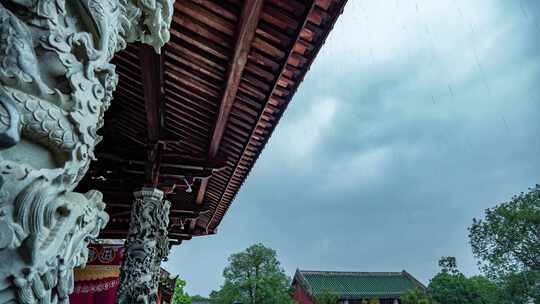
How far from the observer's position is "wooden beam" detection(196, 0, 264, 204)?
6.33ft

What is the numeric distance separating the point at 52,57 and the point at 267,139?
252 cm

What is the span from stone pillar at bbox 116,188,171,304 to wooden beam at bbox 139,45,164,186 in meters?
0.24

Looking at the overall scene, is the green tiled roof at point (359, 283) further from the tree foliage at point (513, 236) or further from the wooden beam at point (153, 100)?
the wooden beam at point (153, 100)

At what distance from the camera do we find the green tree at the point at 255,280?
18.2m

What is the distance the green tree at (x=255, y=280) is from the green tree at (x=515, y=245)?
951cm

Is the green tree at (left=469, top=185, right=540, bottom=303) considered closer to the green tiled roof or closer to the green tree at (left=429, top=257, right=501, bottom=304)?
the green tree at (left=429, top=257, right=501, bottom=304)

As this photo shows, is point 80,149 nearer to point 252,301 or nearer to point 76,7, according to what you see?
point 76,7

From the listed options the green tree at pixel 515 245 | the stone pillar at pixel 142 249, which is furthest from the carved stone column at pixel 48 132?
the green tree at pixel 515 245

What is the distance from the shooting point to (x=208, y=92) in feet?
9.52

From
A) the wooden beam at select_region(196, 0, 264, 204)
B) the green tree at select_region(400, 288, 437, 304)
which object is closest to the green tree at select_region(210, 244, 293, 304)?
the green tree at select_region(400, 288, 437, 304)

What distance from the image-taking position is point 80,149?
103 cm

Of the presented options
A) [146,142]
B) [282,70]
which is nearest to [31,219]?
[282,70]

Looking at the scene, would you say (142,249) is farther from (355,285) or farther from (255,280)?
(355,285)

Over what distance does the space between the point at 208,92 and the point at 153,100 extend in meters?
0.53
